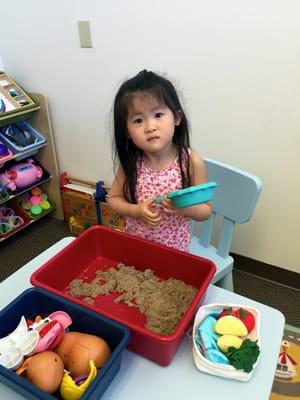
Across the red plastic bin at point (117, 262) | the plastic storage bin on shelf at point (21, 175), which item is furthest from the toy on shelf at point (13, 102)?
the red plastic bin at point (117, 262)

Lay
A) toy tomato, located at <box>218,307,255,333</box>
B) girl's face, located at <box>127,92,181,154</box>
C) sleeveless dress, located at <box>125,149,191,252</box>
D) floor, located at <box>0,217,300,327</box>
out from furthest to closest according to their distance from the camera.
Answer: floor, located at <box>0,217,300,327</box>
sleeveless dress, located at <box>125,149,191,252</box>
girl's face, located at <box>127,92,181,154</box>
toy tomato, located at <box>218,307,255,333</box>

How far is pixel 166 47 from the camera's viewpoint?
1421 millimetres

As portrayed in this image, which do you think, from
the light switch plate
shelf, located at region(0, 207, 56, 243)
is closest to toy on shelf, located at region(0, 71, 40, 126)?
the light switch plate

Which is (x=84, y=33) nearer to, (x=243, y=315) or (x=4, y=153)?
(x=4, y=153)

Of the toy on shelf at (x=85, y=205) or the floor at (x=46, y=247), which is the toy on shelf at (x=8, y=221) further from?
the toy on shelf at (x=85, y=205)

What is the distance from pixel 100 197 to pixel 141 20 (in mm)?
889

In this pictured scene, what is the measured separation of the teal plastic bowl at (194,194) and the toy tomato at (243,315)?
0.20 meters

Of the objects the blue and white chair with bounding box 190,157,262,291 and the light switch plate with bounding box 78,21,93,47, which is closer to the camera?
the blue and white chair with bounding box 190,157,262,291

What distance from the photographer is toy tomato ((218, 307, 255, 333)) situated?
23.5 inches

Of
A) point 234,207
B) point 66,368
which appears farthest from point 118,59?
point 66,368

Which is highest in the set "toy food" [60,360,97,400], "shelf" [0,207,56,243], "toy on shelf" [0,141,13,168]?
"toy food" [60,360,97,400]

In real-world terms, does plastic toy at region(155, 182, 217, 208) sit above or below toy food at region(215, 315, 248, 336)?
above

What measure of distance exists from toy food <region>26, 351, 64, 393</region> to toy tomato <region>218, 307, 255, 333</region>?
278 mm

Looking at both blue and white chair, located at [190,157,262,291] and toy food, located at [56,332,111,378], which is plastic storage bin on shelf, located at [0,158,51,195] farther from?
toy food, located at [56,332,111,378]
